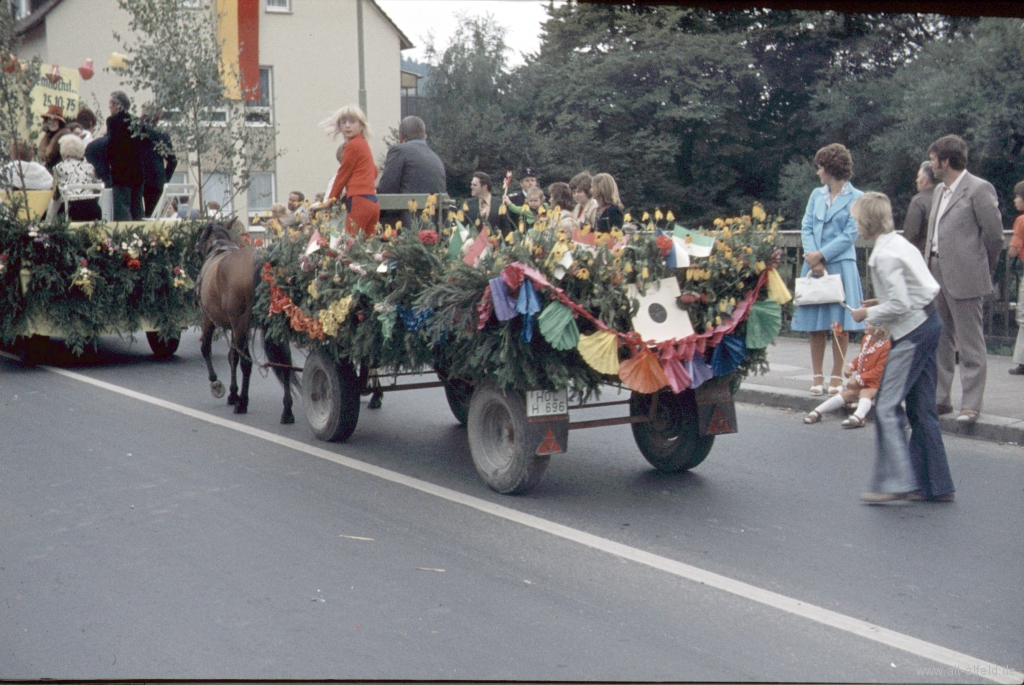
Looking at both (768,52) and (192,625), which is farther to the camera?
(768,52)

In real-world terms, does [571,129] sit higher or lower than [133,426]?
higher

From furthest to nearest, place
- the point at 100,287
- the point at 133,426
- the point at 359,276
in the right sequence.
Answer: the point at 100,287
the point at 133,426
the point at 359,276

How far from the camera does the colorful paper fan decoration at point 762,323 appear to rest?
6.59 m

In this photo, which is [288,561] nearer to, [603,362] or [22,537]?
[22,537]

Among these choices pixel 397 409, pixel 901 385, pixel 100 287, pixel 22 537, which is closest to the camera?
pixel 22 537

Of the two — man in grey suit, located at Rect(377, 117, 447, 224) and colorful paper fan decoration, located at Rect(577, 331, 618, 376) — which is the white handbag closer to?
man in grey suit, located at Rect(377, 117, 447, 224)

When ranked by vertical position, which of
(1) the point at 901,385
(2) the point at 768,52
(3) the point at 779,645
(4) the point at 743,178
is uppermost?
(2) the point at 768,52

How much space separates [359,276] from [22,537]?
→ 251cm

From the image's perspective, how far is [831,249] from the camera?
9930 mm

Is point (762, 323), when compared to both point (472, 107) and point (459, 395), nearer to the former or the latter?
point (459, 395)

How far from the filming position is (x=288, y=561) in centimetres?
558

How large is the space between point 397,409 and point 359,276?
9.37 ft

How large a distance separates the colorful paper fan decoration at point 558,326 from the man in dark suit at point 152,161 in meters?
9.38

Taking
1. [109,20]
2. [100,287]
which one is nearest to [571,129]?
[109,20]
